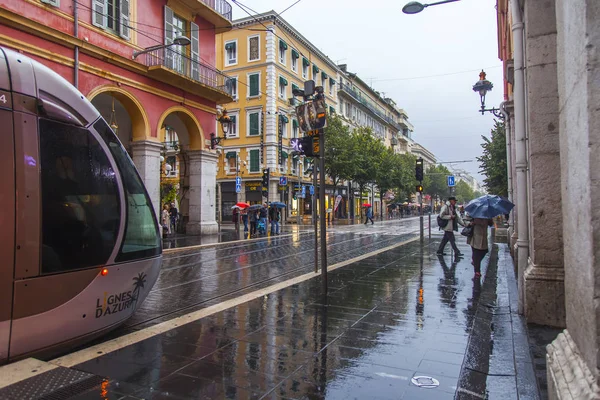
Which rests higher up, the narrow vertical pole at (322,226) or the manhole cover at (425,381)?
the narrow vertical pole at (322,226)

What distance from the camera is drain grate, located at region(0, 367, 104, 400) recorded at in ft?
10.6

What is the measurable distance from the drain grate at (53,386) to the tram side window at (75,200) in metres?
0.94

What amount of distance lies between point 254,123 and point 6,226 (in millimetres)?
36052

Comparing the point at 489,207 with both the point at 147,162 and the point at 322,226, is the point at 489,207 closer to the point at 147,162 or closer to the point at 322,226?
the point at 322,226

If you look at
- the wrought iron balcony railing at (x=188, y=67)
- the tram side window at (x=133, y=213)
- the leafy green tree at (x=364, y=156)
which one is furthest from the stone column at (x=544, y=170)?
the leafy green tree at (x=364, y=156)

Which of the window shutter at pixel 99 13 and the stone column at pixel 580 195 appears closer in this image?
the stone column at pixel 580 195

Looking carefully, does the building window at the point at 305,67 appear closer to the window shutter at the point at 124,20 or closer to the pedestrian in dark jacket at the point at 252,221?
the pedestrian in dark jacket at the point at 252,221

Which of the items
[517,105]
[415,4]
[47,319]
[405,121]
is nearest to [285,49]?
[415,4]

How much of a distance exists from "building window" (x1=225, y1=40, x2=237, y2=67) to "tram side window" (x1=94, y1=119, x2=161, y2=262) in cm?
→ 3731

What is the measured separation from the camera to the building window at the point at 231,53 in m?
39.8

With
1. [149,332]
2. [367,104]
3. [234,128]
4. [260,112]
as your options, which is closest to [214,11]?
[260,112]

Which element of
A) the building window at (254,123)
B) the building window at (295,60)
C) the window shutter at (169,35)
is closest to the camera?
the window shutter at (169,35)

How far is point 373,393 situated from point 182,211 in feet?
69.6

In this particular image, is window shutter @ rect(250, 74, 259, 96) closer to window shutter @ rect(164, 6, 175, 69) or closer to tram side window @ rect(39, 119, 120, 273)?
window shutter @ rect(164, 6, 175, 69)
